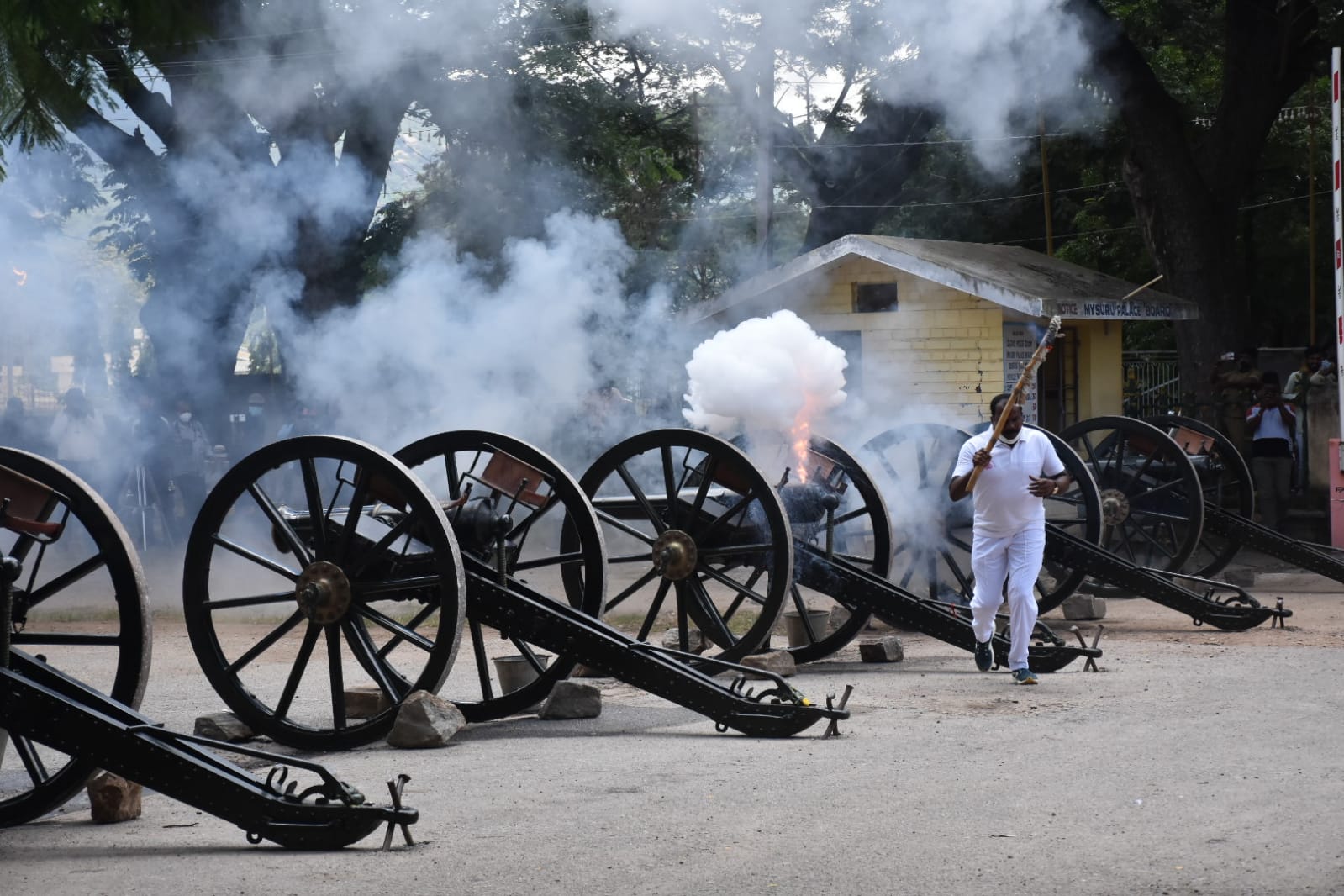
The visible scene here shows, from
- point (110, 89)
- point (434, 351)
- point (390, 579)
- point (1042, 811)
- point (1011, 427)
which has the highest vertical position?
point (110, 89)

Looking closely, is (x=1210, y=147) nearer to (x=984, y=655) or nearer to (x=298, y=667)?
(x=984, y=655)

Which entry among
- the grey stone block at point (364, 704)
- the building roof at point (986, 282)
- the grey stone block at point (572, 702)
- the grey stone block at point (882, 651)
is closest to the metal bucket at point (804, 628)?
the grey stone block at point (882, 651)

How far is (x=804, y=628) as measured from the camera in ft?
31.8

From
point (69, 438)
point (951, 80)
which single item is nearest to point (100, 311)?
point (69, 438)

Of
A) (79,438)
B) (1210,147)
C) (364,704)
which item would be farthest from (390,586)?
(1210,147)

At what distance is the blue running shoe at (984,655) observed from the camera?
8711 millimetres

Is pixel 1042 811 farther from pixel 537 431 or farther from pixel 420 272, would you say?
pixel 420 272

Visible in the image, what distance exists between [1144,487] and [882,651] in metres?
4.24

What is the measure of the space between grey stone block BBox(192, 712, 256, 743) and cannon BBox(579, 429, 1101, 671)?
→ 223 centimetres

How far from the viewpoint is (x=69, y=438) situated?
16.5 m

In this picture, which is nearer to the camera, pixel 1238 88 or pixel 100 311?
pixel 1238 88

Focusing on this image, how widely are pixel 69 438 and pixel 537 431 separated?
16.3ft

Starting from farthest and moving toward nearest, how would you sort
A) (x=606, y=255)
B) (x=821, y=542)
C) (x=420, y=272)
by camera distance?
(x=606, y=255)
(x=420, y=272)
(x=821, y=542)

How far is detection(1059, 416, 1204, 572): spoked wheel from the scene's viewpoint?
1214 cm
